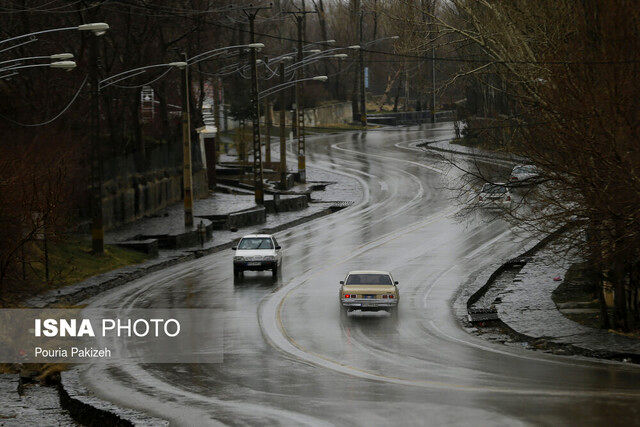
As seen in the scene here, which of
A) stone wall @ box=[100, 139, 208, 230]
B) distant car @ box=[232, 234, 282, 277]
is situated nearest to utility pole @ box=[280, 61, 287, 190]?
stone wall @ box=[100, 139, 208, 230]

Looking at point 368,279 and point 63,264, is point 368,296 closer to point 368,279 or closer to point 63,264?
point 368,279

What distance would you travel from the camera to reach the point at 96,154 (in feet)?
133

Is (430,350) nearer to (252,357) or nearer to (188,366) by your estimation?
(252,357)

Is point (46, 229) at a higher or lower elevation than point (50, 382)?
higher

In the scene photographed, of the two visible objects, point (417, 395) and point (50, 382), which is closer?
point (417, 395)

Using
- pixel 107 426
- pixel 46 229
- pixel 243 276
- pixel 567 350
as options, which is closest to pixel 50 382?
pixel 107 426

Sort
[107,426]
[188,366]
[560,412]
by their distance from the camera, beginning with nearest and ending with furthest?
[560,412], [107,426], [188,366]

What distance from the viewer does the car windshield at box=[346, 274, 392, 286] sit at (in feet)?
105

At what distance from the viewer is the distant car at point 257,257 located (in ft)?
127

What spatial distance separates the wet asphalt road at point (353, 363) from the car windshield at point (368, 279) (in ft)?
3.35

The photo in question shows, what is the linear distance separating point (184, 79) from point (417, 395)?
3129 cm

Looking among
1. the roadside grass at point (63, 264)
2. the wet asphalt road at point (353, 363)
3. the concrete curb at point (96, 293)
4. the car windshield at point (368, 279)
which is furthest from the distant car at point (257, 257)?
the car windshield at point (368, 279)

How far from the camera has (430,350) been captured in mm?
26062

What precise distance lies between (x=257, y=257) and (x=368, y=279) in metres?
7.60
